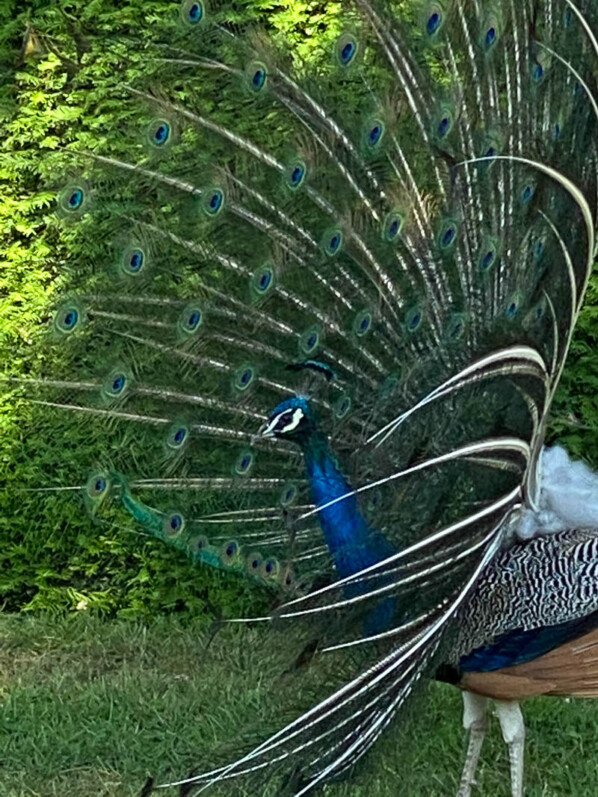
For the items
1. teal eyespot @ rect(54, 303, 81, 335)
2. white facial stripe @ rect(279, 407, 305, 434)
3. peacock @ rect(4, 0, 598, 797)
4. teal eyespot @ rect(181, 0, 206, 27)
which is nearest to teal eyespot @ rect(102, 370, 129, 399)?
peacock @ rect(4, 0, 598, 797)

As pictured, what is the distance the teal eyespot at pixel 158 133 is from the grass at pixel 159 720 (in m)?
0.97

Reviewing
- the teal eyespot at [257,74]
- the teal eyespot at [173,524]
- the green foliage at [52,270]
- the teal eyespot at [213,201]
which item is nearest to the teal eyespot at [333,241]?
the teal eyespot at [213,201]

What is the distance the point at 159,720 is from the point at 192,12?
1787 mm

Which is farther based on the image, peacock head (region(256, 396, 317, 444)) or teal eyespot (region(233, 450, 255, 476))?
teal eyespot (region(233, 450, 255, 476))

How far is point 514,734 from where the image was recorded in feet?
9.75

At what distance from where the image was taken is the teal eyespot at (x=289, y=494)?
301 cm

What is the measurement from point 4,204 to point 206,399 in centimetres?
190

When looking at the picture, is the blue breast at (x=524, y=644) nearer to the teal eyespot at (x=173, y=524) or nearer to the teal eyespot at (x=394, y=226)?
the teal eyespot at (x=173, y=524)

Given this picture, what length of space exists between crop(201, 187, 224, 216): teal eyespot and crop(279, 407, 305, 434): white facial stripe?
451mm

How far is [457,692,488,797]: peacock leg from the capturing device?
10.2 ft

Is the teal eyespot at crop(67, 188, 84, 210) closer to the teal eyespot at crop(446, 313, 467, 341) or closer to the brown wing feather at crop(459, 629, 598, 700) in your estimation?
the teal eyespot at crop(446, 313, 467, 341)

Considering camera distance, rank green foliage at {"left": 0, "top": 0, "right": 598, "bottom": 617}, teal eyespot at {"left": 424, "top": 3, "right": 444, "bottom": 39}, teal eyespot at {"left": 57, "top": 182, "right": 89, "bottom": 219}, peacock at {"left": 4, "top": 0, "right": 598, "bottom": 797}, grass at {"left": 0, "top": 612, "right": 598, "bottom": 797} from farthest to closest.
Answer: green foliage at {"left": 0, "top": 0, "right": 598, "bottom": 617} < grass at {"left": 0, "top": 612, "right": 598, "bottom": 797} < teal eyespot at {"left": 57, "top": 182, "right": 89, "bottom": 219} < teal eyespot at {"left": 424, "top": 3, "right": 444, "bottom": 39} < peacock at {"left": 4, "top": 0, "right": 598, "bottom": 797}

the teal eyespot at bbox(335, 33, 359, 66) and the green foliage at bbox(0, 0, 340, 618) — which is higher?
the teal eyespot at bbox(335, 33, 359, 66)

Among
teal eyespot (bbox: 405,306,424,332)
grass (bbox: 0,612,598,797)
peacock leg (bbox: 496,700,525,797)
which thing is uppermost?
teal eyespot (bbox: 405,306,424,332)
